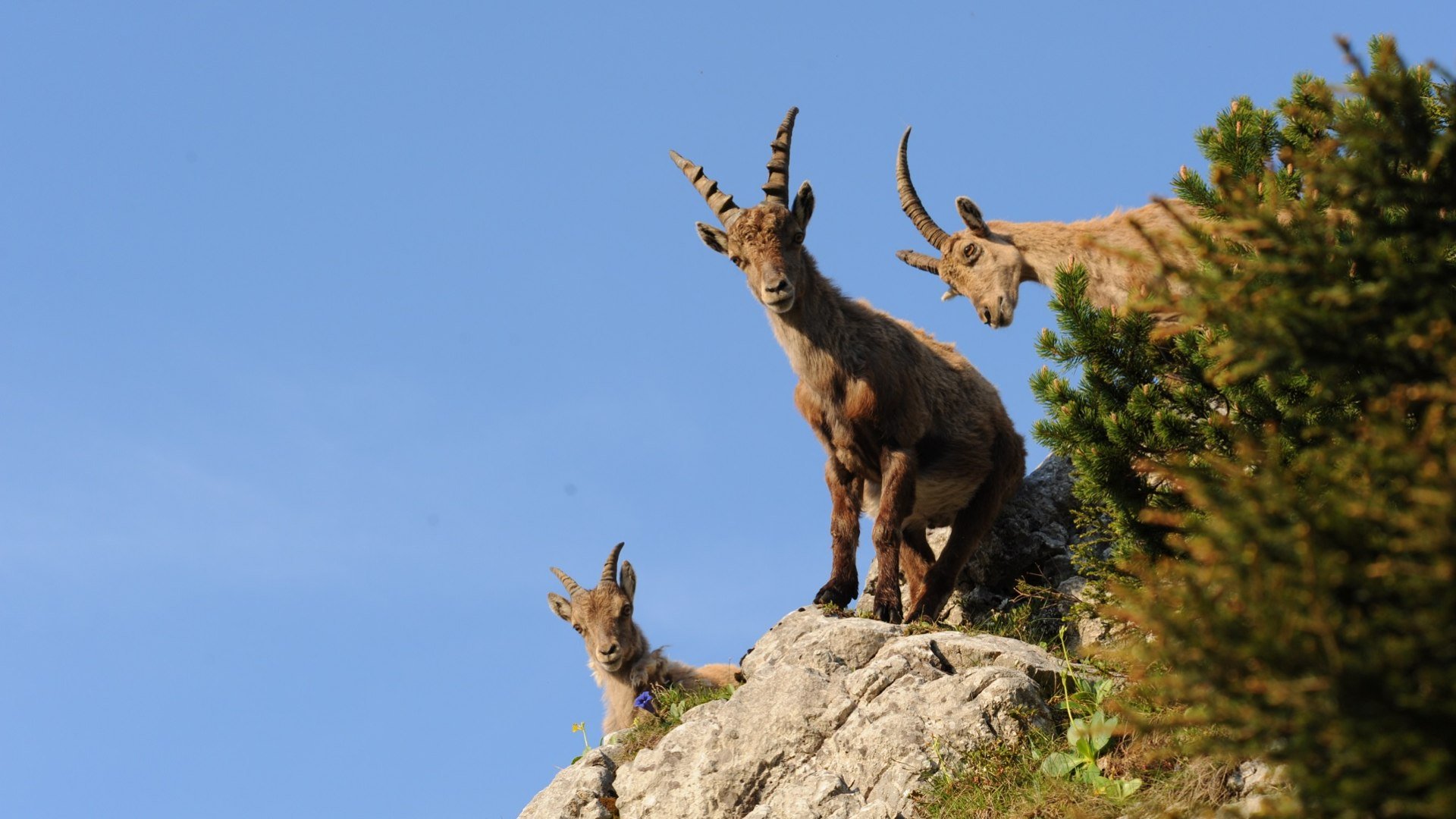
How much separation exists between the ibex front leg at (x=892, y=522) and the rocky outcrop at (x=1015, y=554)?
163cm

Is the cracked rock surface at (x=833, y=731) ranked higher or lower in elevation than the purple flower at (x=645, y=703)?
lower

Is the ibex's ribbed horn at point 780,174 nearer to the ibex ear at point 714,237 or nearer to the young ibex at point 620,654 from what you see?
the ibex ear at point 714,237

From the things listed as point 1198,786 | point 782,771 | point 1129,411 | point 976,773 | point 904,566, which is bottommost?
point 1198,786

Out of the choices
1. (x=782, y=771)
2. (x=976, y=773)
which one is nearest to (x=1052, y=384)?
(x=976, y=773)

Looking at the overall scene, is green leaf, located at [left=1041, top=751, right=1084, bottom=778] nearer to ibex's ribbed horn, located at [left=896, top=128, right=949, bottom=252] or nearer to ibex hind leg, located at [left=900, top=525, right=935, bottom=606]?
ibex hind leg, located at [left=900, top=525, right=935, bottom=606]

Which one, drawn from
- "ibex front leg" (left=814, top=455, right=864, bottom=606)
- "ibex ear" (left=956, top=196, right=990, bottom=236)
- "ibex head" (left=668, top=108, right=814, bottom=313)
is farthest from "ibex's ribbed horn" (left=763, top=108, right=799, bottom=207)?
"ibex ear" (left=956, top=196, right=990, bottom=236)

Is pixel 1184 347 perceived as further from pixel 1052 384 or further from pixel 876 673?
pixel 876 673

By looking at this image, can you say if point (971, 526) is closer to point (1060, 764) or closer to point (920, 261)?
point (1060, 764)

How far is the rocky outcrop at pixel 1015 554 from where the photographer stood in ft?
40.4

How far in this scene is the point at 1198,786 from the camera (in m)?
7.07

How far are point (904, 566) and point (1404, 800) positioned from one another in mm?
8658

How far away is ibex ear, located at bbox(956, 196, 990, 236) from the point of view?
1502cm

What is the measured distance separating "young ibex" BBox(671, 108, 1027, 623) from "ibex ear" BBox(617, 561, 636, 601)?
9.66 feet

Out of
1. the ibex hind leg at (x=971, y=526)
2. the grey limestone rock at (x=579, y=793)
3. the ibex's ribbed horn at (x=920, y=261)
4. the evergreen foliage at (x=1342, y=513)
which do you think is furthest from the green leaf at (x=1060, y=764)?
the ibex's ribbed horn at (x=920, y=261)
